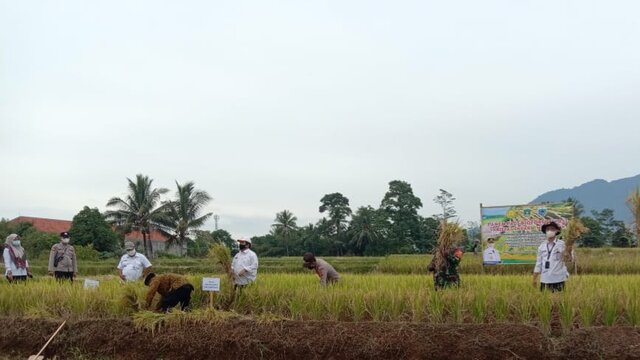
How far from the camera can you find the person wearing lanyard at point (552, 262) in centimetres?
700

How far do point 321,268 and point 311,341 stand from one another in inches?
92.1

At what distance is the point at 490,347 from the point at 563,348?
2.19 feet

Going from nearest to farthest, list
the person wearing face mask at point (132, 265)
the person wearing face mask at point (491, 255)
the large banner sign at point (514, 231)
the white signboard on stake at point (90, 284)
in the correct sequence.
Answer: the white signboard on stake at point (90, 284) → the person wearing face mask at point (132, 265) → the large banner sign at point (514, 231) → the person wearing face mask at point (491, 255)

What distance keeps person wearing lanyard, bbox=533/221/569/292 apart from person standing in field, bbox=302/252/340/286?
9.42ft

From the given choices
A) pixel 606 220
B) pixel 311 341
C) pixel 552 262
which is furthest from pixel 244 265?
pixel 606 220

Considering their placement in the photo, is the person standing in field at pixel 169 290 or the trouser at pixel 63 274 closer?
the person standing in field at pixel 169 290

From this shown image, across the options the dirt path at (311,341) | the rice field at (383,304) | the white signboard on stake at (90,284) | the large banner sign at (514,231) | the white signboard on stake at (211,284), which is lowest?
the dirt path at (311,341)

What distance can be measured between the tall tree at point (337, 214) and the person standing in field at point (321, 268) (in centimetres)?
3439

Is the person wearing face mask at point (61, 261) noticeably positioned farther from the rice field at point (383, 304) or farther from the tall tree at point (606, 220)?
the tall tree at point (606, 220)

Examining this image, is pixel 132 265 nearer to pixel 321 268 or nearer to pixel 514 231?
pixel 321 268

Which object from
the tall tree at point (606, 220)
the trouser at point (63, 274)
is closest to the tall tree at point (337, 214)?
the tall tree at point (606, 220)

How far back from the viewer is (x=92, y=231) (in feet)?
115

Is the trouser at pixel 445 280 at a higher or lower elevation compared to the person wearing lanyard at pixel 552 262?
lower

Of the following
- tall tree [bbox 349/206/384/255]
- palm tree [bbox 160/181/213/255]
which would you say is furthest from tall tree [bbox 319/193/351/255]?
palm tree [bbox 160/181/213/255]
